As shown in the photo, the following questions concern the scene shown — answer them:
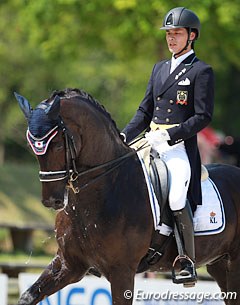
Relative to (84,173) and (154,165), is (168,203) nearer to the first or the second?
(154,165)

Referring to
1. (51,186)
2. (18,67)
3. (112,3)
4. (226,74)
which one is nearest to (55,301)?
(51,186)

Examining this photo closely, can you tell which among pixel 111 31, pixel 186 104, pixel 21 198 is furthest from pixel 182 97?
pixel 21 198

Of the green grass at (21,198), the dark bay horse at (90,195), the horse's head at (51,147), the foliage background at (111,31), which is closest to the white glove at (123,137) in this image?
the dark bay horse at (90,195)

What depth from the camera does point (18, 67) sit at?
25234 mm

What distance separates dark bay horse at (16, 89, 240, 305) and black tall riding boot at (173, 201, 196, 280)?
17 cm

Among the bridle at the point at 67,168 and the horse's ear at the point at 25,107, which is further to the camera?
the horse's ear at the point at 25,107

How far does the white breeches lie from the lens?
7469 millimetres

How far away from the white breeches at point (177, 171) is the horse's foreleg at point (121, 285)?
2.42 ft

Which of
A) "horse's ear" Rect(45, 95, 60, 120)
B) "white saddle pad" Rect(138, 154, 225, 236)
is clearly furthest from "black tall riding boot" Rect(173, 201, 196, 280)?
"horse's ear" Rect(45, 95, 60, 120)

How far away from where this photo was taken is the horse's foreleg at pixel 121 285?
7.05 m

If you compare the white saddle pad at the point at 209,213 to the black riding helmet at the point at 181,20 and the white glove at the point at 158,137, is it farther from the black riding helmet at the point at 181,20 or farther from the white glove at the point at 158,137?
the black riding helmet at the point at 181,20

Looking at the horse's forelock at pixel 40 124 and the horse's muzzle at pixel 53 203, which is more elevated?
the horse's forelock at pixel 40 124

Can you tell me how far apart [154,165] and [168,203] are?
13.4 inches

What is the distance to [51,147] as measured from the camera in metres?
6.72
